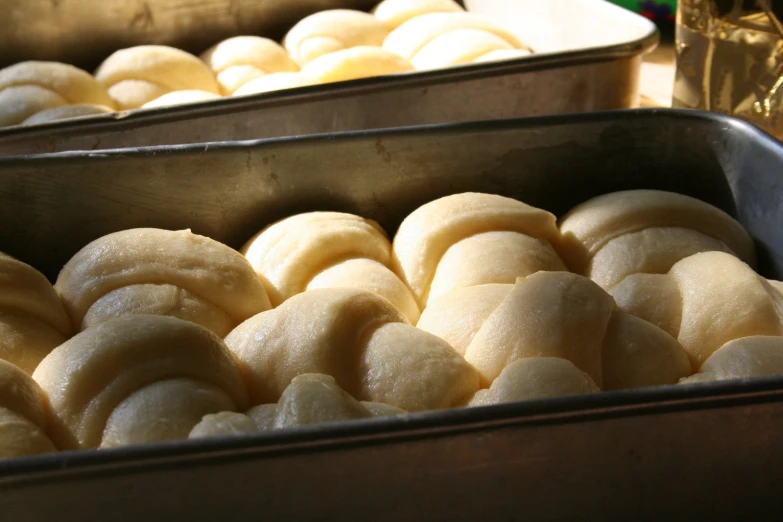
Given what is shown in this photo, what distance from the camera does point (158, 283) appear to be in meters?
1.27

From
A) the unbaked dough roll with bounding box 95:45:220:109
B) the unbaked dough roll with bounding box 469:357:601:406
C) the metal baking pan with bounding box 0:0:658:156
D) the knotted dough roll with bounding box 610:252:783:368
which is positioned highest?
the metal baking pan with bounding box 0:0:658:156

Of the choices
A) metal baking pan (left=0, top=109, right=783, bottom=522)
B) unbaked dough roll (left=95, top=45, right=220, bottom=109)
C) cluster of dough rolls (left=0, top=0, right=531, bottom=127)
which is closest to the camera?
metal baking pan (left=0, top=109, right=783, bottom=522)

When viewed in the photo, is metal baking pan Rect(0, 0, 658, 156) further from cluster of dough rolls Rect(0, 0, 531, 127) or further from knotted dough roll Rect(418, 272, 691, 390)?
knotted dough roll Rect(418, 272, 691, 390)

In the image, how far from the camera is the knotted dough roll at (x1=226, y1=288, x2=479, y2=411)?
1.04m

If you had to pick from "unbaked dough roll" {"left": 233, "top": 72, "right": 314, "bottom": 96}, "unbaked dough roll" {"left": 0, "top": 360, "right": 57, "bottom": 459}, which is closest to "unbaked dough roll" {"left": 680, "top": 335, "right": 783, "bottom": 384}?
"unbaked dough roll" {"left": 0, "top": 360, "right": 57, "bottom": 459}

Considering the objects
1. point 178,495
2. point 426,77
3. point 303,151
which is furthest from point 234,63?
point 178,495

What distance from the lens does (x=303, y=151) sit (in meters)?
1.48

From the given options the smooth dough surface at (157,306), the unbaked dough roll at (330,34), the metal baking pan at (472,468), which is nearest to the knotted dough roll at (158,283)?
the smooth dough surface at (157,306)

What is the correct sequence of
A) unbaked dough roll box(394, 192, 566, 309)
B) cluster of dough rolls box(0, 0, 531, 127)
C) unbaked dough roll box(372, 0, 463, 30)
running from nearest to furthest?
unbaked dough roll box(394, 192, 566, 309) → cluster of dough rolls box(0, 0, 531, 127) → unbaked dough roll box(372, 0, 463, 30)

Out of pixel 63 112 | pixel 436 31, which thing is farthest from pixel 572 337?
pixel 436 31

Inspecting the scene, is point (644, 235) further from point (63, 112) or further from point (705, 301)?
point (63, 112)

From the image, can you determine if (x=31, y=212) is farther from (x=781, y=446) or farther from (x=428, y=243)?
(x=781, y=446)

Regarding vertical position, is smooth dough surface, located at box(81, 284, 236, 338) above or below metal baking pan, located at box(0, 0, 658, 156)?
below

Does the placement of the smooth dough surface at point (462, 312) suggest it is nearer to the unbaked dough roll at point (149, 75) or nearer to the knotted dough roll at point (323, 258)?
the knotted dough roll at point (323, 258)
